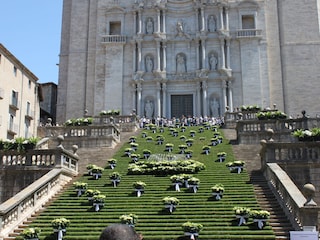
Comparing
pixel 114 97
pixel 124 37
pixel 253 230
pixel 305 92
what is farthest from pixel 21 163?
pixel 305 92

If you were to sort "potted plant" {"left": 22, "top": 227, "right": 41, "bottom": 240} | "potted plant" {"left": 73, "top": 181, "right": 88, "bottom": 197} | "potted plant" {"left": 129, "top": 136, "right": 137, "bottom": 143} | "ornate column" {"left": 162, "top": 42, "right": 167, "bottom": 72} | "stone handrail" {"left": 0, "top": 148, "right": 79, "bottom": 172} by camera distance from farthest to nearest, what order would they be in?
1. "ornate column" {"left": 162, "top": 42, "right": 167, "bottom": 72}
2. "potted plant" {"left": 129, "top": 136, "right": 137, "bottom": 143}
3. "stone handrail" {"left": 0, "top": 148, "right": 79, "bottom": 172}
4. "potted plant" {"left": 73, "top": 181, "right": 88, "bottom": 197}
5. "potted plant" {"left": 22, "top": 227, "right": 41, "bottom": 240}

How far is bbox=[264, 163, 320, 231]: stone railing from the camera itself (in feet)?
47.9

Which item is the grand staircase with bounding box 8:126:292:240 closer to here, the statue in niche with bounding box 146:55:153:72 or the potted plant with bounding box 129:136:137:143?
the potted plant with bounding box 129:136:137:143

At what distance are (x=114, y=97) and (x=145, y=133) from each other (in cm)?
1572

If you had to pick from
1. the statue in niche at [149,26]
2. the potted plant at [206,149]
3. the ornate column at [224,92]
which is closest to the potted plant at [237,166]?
the potted plant at [206,149]

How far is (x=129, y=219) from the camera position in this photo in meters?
15.9

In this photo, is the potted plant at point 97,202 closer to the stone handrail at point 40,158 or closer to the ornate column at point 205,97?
the stone handrail at point 40,158

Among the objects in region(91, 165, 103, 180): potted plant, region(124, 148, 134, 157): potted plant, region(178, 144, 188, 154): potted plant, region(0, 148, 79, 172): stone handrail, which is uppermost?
region(178, 144, 188, 154): potted plant

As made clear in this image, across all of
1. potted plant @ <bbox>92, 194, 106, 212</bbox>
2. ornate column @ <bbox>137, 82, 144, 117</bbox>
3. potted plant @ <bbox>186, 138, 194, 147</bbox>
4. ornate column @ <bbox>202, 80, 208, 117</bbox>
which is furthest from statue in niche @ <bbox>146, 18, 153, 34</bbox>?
potted plant @ <bbox>92, 194, 106, 212</bbox>

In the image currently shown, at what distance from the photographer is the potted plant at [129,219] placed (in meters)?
15.9

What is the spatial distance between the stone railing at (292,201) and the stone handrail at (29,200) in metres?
9.78

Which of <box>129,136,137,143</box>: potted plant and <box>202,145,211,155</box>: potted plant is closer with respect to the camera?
<box>202,145,211,155</box>: potted plant

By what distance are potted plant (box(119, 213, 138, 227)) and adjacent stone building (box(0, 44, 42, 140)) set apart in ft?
91.3

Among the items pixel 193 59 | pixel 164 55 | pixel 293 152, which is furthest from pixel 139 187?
pixel 193 59
